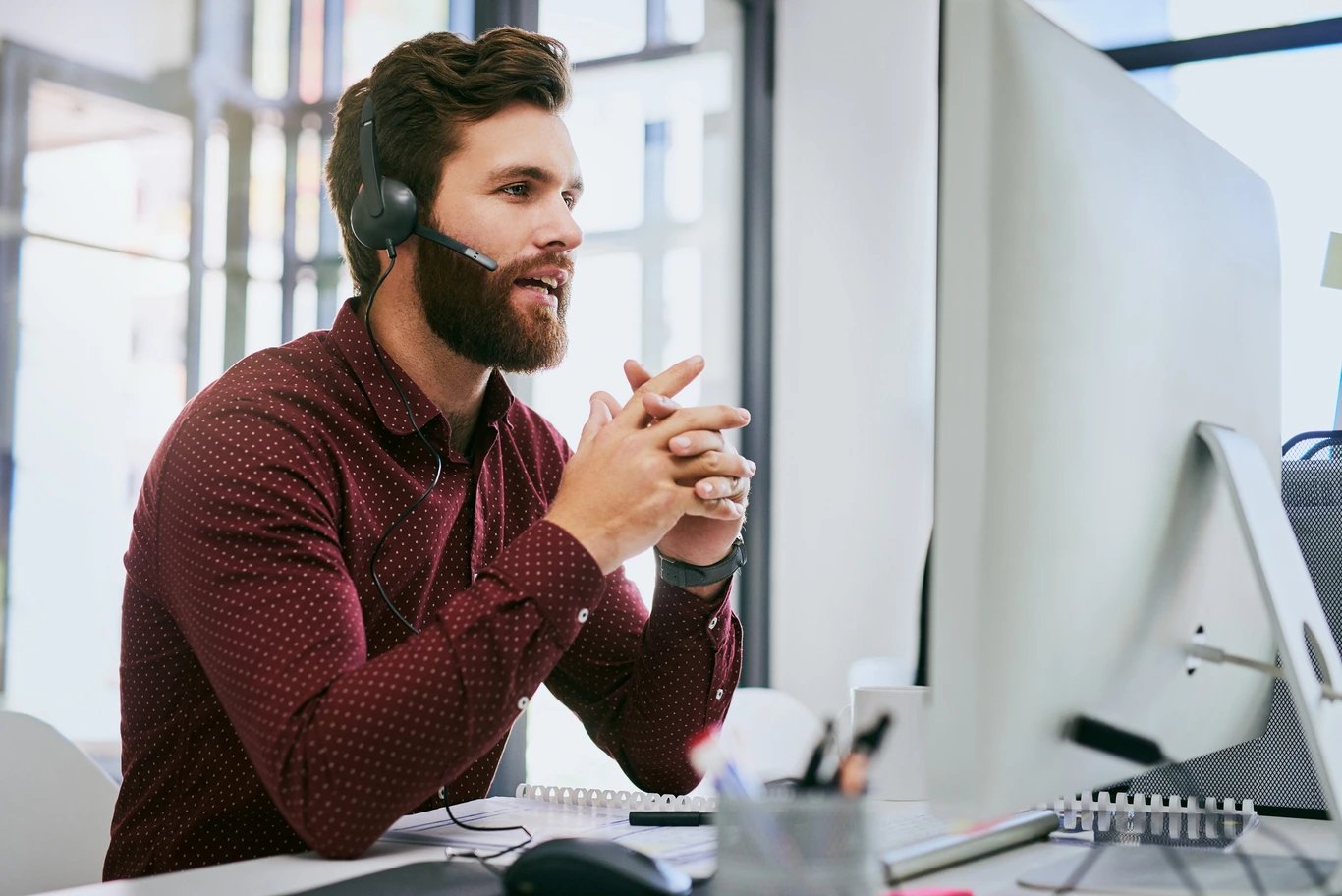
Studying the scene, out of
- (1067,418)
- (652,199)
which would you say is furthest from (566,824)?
(652,199)

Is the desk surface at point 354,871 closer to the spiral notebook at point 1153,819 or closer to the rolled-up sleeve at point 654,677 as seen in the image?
the spiral notebook at point 1153,819

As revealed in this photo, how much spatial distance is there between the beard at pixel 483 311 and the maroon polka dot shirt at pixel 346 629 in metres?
0.06

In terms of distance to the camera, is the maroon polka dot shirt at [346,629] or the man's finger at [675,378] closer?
the maroon polka dot shirt at [346,629]

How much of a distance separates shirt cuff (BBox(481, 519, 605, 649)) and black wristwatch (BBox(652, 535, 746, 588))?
0.24 m

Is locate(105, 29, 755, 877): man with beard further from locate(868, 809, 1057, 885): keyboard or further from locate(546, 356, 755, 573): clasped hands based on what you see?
locate(868, 809, 1057, 885): keyboard

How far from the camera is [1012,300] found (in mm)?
564

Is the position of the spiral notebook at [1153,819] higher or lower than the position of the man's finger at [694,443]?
lower

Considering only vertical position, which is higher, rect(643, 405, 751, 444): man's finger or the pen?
rect(643, 405, 751, 444): man's finger

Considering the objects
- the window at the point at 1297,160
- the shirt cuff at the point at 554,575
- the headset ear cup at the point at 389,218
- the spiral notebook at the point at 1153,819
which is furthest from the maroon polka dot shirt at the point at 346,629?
the window at the point at 1297,160

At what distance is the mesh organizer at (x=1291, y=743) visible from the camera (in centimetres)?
107

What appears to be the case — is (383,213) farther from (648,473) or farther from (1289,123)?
(1289,123)

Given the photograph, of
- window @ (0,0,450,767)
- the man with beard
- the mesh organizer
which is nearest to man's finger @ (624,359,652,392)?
the man with beard

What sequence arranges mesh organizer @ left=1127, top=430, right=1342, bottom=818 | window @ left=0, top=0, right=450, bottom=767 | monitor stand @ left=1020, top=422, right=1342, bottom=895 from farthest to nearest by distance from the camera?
window @ left=0, top=0, right=450, bottom=767
mesh organizer @ left=1127, top=430, right=1342, bottom=818
monitor stand @ left=1020, top=422, right=1342, bottom=895

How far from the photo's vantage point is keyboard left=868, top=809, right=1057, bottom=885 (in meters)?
0.77
